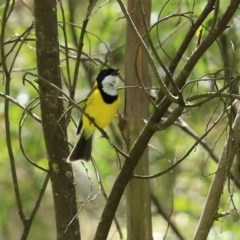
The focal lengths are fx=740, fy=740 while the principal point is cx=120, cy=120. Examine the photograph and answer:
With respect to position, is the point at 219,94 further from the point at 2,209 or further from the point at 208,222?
the point at 2,209

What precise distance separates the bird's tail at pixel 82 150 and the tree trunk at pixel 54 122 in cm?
5

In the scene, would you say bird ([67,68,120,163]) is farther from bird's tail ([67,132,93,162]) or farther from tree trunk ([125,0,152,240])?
tree trunk ([125,0,152,240])

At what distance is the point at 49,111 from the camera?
6.81ft

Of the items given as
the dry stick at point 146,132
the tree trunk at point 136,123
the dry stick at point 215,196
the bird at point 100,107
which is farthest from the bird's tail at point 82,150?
the dry stick at point 215,196

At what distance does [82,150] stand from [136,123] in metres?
0.36

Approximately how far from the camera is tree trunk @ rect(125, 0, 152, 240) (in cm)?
219

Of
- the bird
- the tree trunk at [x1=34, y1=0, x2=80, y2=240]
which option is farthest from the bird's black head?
the tree trunk at [x1=34, y1=0, x2=80, y2=240]

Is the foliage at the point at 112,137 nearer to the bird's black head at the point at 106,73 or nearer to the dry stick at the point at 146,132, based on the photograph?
the bird's black head at the point at 106,73

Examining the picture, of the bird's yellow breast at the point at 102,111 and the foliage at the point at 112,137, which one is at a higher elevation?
the foliage at the point at 112,137

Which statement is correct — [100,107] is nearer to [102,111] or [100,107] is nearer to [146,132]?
[102,111]

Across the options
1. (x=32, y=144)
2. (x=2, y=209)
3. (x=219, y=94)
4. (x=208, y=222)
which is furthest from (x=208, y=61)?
(x=219, y=94)

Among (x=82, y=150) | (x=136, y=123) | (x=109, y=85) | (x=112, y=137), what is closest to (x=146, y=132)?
(x=136, y=123)

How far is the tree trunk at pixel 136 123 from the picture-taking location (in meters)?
2.19

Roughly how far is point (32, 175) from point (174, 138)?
791 mm
